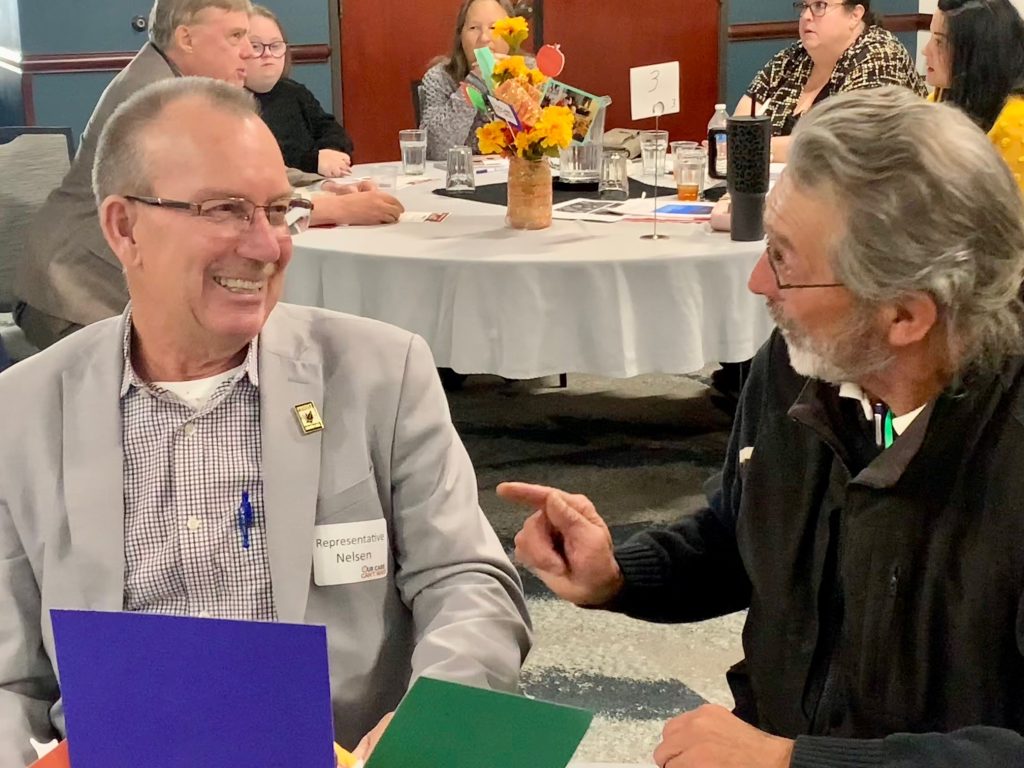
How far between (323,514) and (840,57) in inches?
168

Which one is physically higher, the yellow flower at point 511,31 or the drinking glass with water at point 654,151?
the yellow flower at point 511,31

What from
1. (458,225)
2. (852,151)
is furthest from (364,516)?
(458,225)

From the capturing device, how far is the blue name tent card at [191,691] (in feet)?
3.12

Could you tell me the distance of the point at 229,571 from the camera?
5.05 ft

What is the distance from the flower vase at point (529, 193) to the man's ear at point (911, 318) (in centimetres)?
238

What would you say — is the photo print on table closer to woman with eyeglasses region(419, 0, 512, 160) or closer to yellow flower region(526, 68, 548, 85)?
yellow flower region(526, 68, 548, 85)

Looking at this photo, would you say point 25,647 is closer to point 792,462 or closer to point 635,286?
point 792,462

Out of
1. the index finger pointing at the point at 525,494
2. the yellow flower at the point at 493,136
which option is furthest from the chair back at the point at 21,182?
the index finger pointing at the point at 525,494

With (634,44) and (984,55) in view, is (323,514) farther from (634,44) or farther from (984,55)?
(634,44)

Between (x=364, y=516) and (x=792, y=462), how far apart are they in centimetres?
51

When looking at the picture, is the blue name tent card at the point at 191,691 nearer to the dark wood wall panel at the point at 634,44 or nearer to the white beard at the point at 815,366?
the white beard at the point at 815,366

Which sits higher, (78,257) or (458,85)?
(458,85)

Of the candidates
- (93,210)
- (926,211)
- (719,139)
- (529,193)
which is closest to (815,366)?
(926,211)

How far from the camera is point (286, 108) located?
5.36 m
